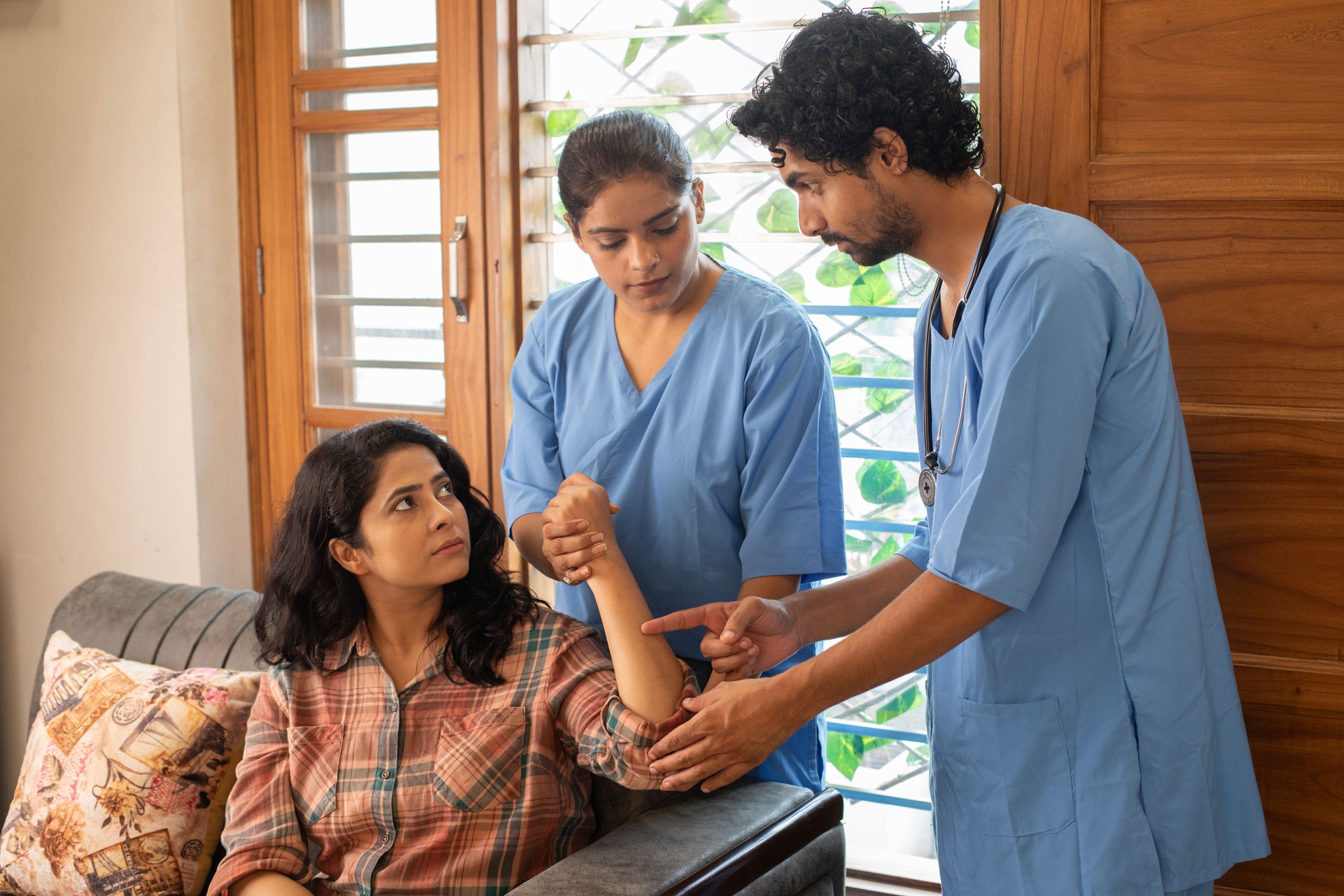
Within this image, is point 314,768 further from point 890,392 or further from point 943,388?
point 890,392

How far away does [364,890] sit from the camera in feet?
4.94

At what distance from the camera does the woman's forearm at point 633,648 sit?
148 cm

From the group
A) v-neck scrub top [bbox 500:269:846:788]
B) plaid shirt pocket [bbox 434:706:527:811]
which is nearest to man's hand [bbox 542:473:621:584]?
v-neck scrub top [bbox 500:269:846:788]

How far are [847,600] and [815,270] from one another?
2.66 ft

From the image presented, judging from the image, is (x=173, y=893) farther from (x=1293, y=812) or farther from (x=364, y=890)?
(x=1293, y=812)

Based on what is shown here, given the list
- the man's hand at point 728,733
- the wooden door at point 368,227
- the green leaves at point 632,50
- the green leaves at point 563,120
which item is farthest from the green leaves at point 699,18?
the man's hand at point 728,733

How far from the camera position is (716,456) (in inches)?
63.4

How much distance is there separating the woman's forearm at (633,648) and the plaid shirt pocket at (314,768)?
434 millimetres

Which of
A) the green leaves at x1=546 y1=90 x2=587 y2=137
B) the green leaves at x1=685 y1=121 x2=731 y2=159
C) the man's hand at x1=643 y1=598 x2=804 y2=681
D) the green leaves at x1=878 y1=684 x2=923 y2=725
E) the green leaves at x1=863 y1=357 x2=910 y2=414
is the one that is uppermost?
the green leaves at x1=546 y1=90 x2=587 y2=137

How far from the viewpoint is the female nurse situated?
1.57 meters

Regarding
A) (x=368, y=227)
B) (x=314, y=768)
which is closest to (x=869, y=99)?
(x=314, y=768)

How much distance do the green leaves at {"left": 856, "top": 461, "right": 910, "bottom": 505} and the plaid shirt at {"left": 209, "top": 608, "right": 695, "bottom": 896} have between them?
2.43 ft

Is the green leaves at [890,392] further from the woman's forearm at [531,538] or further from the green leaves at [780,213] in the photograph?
the woman's forearm at [531,538]

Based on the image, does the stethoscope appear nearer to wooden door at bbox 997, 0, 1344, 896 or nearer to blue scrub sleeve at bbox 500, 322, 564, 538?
wooden door at bbox 997, 0, 1344, 896
